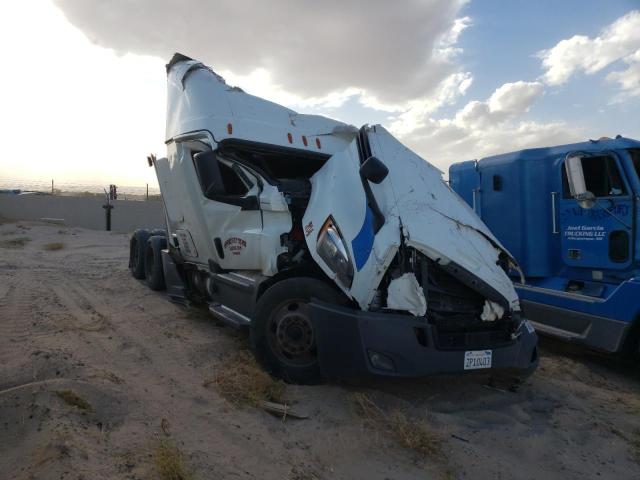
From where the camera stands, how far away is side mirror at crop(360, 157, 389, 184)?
167 inches

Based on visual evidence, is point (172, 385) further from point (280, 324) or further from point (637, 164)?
point (637, 164)

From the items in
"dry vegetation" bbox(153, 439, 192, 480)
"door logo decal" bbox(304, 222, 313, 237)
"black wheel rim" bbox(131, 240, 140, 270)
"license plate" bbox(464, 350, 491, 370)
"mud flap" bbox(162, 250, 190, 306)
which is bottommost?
"dry vegetation" bbox(153, 439, 192, 480)

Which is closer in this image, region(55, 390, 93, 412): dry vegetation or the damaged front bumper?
region(55, 390, 93, 412): dry vegetation

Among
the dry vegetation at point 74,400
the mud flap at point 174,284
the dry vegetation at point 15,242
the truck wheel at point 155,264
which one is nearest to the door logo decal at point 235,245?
the mud flap at point 174,284

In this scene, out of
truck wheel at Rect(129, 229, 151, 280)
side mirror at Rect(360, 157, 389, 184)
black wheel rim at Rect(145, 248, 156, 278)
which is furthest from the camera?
truck wheel at Rect(129, 229, 151, 280)

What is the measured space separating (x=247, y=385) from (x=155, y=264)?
5.34 m

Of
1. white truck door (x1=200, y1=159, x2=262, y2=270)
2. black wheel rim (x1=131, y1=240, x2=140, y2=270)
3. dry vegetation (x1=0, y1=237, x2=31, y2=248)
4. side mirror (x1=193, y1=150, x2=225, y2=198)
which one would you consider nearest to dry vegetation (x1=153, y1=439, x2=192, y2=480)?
white truck door (x1=200, y1=159, x2=262, y2=270)

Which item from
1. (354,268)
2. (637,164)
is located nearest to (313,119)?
(354,268)

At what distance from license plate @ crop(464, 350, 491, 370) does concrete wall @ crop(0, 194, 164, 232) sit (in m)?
23.0

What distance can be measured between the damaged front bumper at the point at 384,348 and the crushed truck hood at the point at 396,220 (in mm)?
220

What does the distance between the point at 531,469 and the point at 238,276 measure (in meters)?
3.45

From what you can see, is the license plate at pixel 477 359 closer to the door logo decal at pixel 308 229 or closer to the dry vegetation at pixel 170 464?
the door logo decal at pixel 308 229

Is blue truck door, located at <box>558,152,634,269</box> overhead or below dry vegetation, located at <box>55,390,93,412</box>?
overhead

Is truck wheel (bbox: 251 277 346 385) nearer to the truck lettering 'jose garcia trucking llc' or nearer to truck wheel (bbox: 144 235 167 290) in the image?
the truck lettering 'jose garcia trucking llc'
